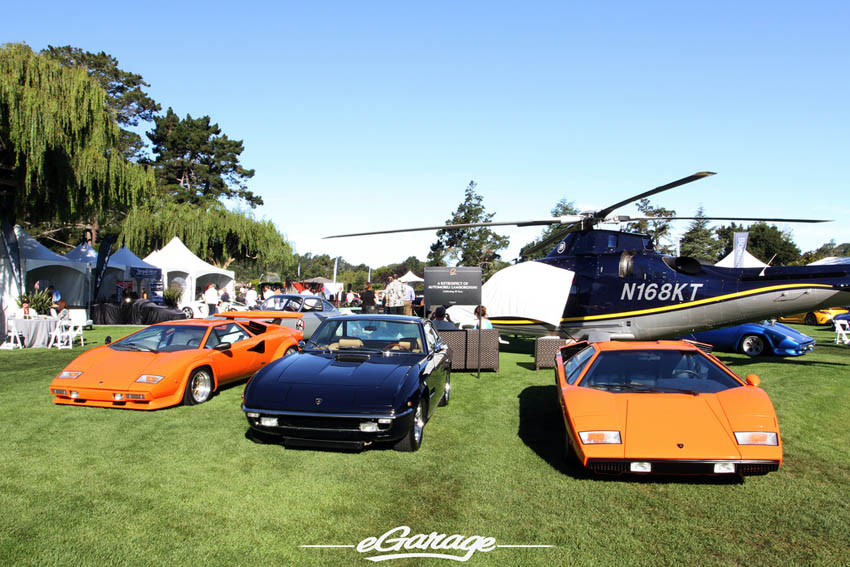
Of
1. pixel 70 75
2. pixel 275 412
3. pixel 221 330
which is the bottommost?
pixel 275 412

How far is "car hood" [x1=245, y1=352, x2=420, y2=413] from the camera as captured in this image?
5160 mm

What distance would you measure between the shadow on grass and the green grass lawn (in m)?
0.04

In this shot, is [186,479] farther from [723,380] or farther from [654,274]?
[654,274]

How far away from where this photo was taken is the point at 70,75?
1457cm

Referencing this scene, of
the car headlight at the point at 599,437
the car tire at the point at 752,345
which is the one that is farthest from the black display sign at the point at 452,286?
the car headlight at the point at 599,437

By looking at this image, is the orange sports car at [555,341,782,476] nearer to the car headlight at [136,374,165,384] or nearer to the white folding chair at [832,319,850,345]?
the car headlight at [136,374,165,384]

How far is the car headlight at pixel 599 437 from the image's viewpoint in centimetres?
460

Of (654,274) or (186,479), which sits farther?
(654,274)

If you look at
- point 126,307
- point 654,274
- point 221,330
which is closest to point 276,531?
point 221,330

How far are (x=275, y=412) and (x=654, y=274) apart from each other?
897 cm

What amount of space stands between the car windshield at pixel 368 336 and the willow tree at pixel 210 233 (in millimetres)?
30044

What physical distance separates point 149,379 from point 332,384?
298 centimetres

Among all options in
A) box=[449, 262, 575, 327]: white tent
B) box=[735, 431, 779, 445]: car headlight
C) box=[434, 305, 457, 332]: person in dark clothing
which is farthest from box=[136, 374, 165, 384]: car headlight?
box=[449, 262, 575, 327]: white tent

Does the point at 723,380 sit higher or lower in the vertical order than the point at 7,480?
higher
